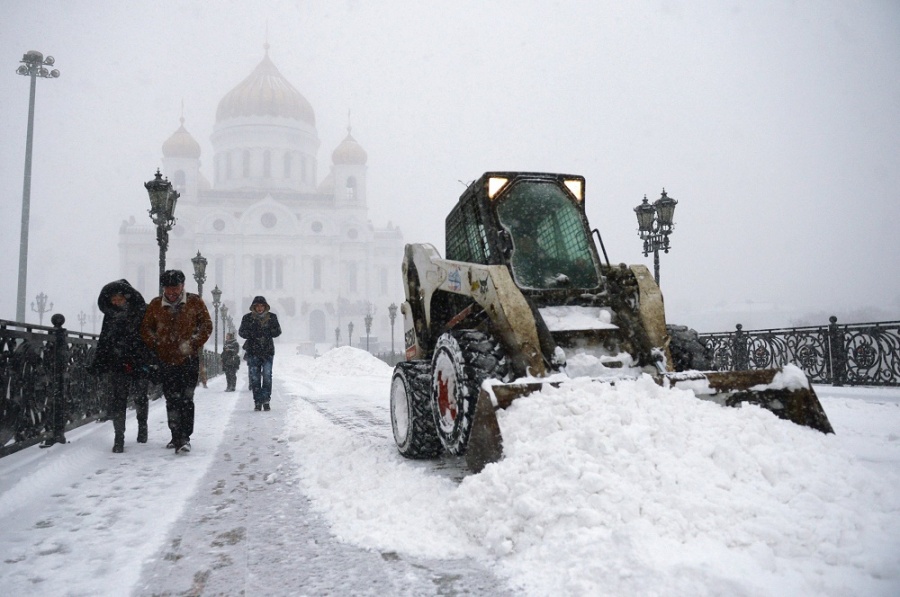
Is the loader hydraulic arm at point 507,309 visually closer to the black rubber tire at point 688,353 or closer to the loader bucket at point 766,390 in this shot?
the loader bucket at point 766,390

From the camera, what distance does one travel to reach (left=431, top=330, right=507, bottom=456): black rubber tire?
356cm

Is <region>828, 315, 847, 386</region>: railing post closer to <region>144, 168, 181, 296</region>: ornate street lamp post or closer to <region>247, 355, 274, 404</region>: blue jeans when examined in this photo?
<region>247, 355, 274, 404</region>: blue jeans

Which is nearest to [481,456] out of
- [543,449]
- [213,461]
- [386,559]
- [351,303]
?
[543,449]

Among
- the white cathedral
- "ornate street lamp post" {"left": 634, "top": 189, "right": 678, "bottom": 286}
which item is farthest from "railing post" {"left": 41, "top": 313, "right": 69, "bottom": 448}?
the white cathedral

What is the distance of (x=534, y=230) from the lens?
473cm

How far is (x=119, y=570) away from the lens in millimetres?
2662

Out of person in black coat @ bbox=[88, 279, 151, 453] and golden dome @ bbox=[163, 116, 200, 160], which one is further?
golden dome @ bbox=[163, 116, 200, 160]

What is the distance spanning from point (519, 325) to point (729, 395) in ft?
4.42

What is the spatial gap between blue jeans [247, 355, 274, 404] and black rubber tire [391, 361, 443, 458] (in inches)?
213

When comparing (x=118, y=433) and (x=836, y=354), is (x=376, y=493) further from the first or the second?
(x=836, y=354)

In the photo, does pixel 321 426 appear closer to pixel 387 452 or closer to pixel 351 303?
pixel 387 452

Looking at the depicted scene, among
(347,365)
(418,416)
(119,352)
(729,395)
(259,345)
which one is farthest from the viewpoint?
(347,365)

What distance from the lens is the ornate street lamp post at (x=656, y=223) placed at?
547 inches

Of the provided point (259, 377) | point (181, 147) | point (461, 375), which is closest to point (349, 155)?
point (181, 147)
